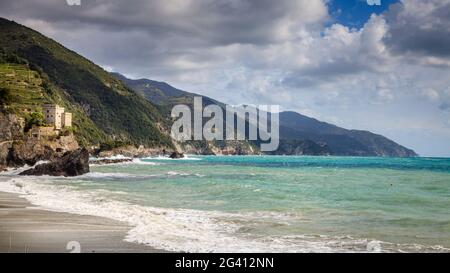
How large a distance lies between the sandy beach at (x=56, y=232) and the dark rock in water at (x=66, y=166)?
40315 mm

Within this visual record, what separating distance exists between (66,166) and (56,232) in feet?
162

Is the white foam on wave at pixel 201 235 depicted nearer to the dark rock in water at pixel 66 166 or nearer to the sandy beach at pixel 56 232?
the sandy beach at pixel 56 232

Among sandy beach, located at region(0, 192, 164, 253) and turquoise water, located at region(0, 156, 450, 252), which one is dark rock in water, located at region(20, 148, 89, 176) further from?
sandy beach, located at region(0, 192, 164, 253)

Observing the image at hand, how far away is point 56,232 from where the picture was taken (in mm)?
15836

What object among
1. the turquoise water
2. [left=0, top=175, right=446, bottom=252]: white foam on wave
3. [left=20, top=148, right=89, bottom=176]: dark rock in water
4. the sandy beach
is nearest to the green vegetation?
[left=20, top=148, right=89, bottom=176]: dark rock in water

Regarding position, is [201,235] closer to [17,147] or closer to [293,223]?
[293,223]

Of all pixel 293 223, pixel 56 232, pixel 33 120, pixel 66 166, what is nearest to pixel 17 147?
pixel 66 166

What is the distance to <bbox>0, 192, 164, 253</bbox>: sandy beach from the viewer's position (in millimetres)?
13312

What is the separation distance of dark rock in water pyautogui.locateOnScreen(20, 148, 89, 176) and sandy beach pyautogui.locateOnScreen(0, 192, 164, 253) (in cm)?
4031

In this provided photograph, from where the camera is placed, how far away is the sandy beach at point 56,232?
13.3 metres

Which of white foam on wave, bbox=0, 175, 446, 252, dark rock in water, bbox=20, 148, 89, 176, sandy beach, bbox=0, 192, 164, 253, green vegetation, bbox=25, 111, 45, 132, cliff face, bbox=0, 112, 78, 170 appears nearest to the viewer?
sandy beach, bbox=0, 192, 164, 253
